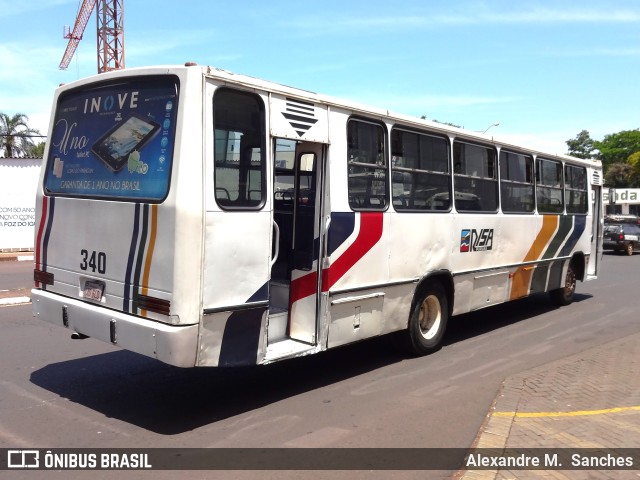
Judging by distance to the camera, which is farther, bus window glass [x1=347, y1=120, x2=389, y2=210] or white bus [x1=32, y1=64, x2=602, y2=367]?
bus window glass [x1=347, y1=120, x2=389, y2=210]

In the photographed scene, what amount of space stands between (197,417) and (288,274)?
5.76 ft

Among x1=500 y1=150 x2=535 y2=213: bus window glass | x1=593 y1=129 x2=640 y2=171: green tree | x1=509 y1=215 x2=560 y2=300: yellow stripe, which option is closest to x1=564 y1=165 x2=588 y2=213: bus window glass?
x1=509 y1=215 x2=560 y2=300: yellow stripe

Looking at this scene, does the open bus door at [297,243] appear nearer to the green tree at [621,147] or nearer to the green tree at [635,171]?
the green tree at [635,171]

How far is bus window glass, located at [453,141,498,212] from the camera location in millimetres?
8320

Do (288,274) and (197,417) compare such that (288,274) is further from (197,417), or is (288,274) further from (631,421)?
(631,421)

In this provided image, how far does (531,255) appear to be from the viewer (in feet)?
33.6

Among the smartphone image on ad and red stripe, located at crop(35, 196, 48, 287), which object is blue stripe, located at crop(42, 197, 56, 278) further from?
the smartphone image on ad

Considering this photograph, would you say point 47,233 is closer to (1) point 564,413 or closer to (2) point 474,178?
(1) point 564,413

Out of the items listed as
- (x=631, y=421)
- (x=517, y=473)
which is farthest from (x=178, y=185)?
(x=631, y=421)

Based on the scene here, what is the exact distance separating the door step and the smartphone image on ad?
2176 millimetres

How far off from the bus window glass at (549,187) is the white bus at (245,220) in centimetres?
223

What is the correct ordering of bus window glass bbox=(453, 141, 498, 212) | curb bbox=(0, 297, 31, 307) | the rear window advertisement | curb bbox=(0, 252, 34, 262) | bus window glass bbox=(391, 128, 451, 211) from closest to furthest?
the rear window advertisement
bus window glass bbox=(391, 128, 451, 211)
bus window glass bbox=(453, 141, 498, 212)
curb bbox=(0, 297, 31, 307)
curb bbox=(0, 252, 34, 262)

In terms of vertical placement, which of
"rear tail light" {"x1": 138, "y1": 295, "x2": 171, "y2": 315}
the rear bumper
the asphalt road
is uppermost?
"rear tail light" {"x1": 138, "y1": 295, "x2": 171, "y2": 315}

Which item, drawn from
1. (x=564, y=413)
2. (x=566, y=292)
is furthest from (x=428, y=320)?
(x=566, y=292)
